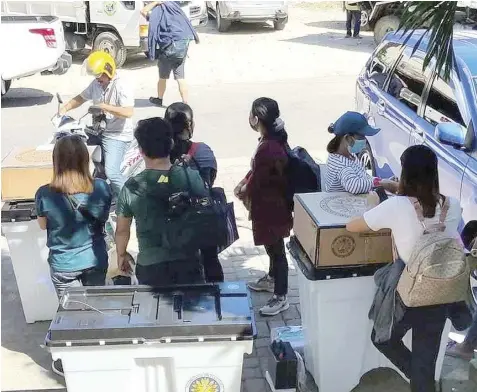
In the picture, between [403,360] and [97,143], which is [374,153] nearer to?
[97,143]

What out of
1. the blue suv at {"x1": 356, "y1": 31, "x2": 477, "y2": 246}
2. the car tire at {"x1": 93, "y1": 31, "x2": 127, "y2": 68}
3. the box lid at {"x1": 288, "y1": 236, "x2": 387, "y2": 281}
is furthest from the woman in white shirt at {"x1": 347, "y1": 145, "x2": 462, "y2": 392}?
the car tire at {"x1": 93, "y1": 31, "x2": 127, "y2": 68}

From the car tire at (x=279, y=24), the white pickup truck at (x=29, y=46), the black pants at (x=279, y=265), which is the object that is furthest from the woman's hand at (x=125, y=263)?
the car tire at (x=279, y=24)

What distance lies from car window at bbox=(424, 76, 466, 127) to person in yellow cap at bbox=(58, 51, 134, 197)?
8.38 feet

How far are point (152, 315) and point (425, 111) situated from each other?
135 inches

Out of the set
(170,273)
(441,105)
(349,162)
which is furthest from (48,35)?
(349,162)

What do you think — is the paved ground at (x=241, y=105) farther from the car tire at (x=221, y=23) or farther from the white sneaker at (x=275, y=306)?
the car tire at (x=221, y=23)

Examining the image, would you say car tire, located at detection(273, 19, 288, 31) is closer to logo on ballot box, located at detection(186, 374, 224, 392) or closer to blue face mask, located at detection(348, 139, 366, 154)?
blue face mask, located at detection(348, 139, 366, 154)

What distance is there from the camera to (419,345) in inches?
146

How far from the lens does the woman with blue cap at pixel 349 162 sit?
425 centimetres

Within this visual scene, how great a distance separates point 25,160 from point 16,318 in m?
1.26

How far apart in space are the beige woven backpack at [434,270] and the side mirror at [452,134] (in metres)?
1.67

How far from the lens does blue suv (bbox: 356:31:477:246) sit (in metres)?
5.08

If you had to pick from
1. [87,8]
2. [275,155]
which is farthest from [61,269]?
[87,8]

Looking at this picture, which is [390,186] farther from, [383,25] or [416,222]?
[383,25]
